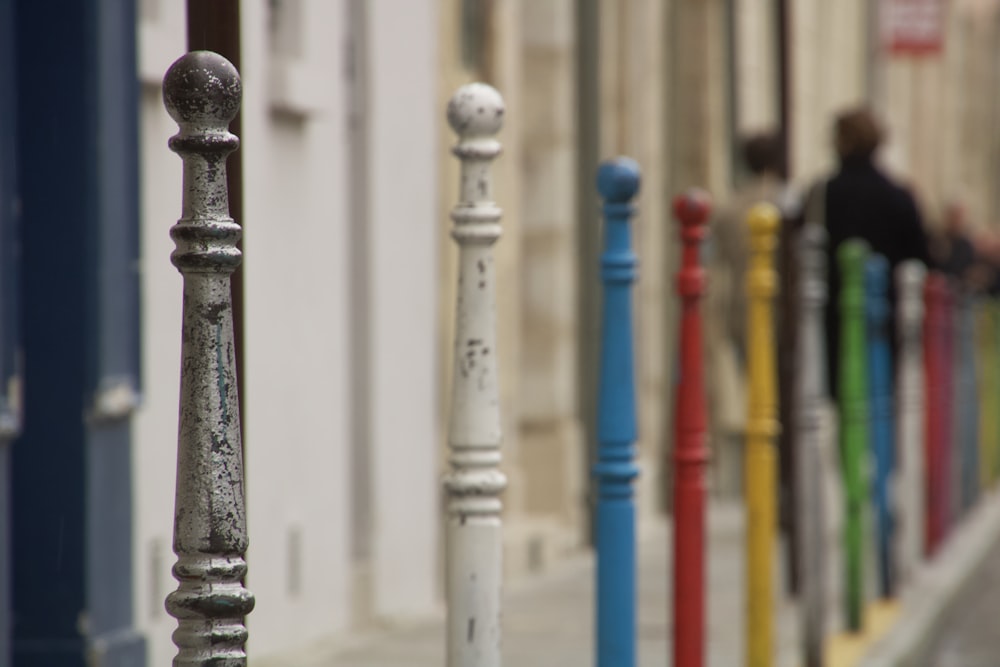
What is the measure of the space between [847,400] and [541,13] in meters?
4.39

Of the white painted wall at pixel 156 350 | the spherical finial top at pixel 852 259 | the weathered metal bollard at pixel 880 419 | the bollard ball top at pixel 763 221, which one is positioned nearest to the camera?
the white painted wall at pixel 156 350

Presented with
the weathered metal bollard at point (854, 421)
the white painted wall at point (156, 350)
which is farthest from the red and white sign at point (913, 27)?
the white painted wall at point (156, 350)

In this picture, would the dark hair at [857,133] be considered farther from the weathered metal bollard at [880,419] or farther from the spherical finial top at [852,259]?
the spherical finial top at [852,259]

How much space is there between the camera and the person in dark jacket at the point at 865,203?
11391 mm

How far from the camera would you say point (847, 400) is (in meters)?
8.33

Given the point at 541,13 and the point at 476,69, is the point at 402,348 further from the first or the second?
the point at 541,13

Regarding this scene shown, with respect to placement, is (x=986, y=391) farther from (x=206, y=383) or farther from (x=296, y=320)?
(x=206, y=383)

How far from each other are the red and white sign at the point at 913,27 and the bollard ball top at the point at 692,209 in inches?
575

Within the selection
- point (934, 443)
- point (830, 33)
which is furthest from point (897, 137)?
point (934, 443)

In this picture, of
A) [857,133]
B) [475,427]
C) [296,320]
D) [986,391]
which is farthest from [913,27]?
[475,427]

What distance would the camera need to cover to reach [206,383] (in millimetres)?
3016

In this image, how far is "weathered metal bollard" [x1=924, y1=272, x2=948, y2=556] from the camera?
39.0 feet

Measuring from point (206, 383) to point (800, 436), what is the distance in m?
4.38

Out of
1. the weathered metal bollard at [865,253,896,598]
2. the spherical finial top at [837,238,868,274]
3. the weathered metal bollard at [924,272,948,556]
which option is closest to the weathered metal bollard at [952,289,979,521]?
the weathered metal bollard at [924,272,948,556]
